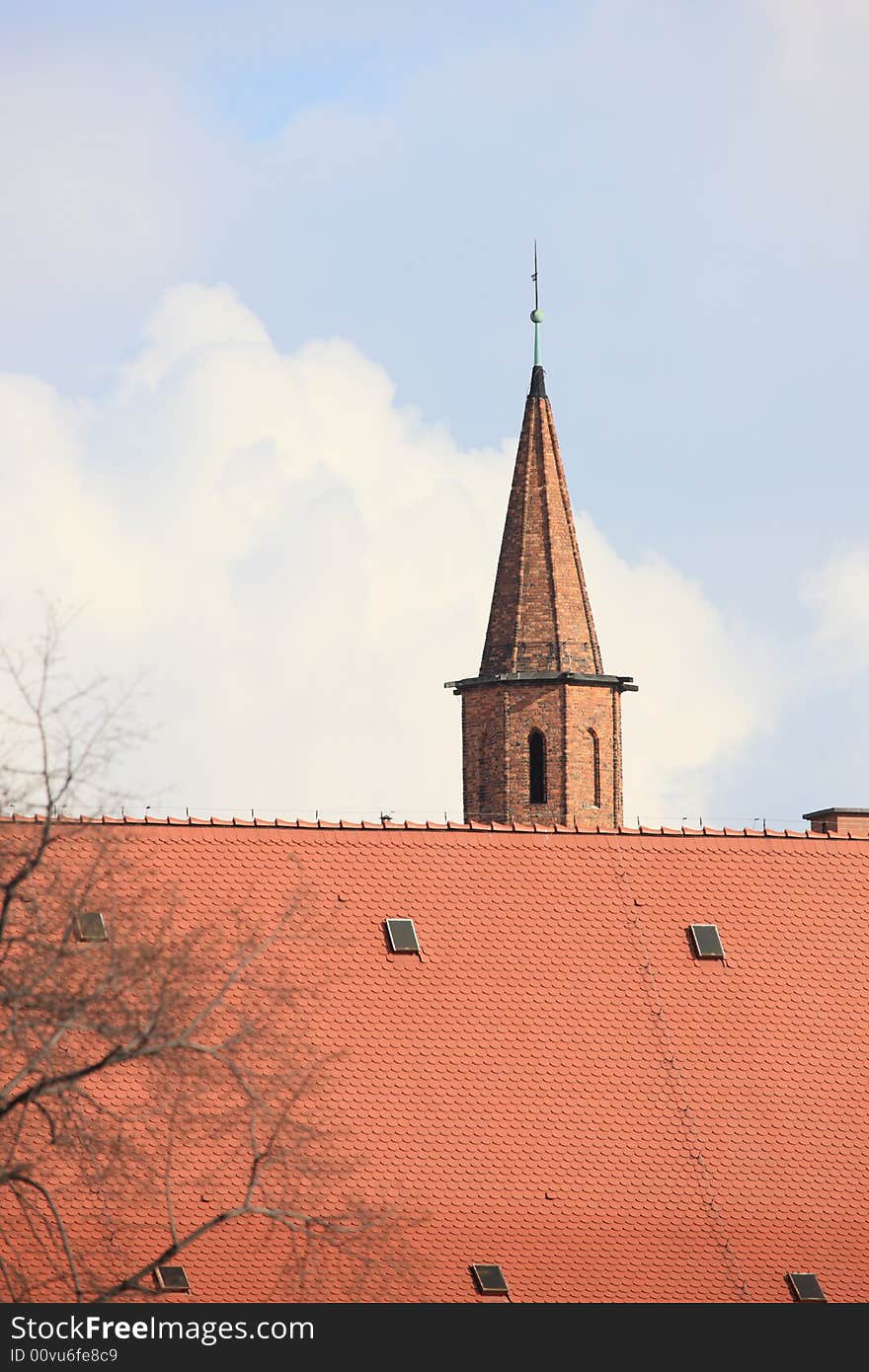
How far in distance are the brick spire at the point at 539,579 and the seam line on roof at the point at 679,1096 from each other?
46.8ft

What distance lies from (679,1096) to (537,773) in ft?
53.1

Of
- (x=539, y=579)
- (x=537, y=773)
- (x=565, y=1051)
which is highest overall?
(x=539, y=579)

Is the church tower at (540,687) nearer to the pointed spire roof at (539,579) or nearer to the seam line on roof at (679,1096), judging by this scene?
the pointed spire roof at (539,579)

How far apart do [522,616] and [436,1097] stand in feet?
62.1

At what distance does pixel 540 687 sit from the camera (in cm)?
4938

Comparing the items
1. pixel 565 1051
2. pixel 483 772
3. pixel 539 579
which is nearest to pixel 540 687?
pixel 483 772

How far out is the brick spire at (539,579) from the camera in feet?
163

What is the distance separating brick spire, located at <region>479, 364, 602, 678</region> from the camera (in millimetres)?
49812

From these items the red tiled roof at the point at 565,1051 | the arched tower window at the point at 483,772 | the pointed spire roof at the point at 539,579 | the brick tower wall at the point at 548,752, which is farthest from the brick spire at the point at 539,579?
the red tiled roof at the point at 565,1051

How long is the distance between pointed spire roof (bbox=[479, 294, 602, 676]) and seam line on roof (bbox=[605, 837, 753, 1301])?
1426cm

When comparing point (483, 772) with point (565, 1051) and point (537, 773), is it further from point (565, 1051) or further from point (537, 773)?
point (565, 1051)

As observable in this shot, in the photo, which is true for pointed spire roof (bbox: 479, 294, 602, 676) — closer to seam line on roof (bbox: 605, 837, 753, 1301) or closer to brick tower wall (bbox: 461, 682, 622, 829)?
brick tower wall (bbox: 461, 682, 622, 829)

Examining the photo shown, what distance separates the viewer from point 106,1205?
2995cm
